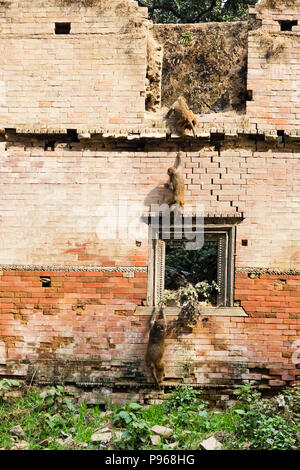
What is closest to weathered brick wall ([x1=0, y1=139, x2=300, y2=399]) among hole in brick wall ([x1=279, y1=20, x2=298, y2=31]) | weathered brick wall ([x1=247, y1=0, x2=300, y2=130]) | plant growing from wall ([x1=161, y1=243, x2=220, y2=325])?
plant growing from wall ([x1=161, y1=243, x2=220, y2=325])

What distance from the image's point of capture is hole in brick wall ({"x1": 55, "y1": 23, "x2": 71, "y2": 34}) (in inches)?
259

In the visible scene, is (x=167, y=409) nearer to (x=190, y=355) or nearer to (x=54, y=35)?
(x=190, y=355)

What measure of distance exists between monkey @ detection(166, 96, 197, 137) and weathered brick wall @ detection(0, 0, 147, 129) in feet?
1.73

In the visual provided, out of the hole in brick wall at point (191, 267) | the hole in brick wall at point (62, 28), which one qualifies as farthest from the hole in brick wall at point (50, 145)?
the hole in brick wall at point (191, 267)

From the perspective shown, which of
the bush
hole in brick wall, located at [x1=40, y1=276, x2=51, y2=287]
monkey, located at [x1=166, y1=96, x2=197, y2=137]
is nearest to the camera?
the bush

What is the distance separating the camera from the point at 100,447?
195 inches

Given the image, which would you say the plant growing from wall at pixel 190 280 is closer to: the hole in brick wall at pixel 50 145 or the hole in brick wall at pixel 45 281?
the hole in brick wall at pixel 45 281

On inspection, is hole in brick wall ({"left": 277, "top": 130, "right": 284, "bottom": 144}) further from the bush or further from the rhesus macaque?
the bush

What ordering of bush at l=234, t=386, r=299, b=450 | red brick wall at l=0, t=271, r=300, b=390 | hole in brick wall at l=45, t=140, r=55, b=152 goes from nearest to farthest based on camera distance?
bush at l=234, t=386, r=299, b=450 < red brick wall at l=0, t=271, r=300, b=390 < hole in brick wall at l=45, t=140, r=55, b=152

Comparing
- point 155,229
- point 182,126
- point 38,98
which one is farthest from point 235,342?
point 38,98

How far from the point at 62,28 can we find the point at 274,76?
11.2 feet

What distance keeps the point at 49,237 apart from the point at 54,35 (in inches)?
123

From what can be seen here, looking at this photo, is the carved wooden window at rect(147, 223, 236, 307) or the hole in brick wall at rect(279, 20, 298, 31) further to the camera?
the hole in brick wall at rect(279, 20, 298, 31)

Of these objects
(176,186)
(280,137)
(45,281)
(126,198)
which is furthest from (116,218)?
(280,137)
